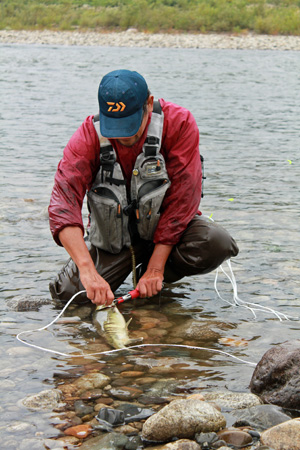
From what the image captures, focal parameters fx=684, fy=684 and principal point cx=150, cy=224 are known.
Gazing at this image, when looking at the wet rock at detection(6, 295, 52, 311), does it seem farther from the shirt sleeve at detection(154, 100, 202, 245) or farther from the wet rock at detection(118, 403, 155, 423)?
the wet rock at detection(118, 403, 155, 423)

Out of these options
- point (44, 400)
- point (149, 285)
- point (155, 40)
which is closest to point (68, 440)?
point (44, 400)

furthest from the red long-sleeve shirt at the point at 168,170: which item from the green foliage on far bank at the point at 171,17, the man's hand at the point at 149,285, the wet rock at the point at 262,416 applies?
the green foliage on far bank at the point at 171,17

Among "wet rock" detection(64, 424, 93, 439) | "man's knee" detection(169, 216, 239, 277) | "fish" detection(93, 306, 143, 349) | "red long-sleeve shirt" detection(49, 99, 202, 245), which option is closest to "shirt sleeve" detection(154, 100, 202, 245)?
"red long-sleeve shirt" detection(49, 99, 202, 245)

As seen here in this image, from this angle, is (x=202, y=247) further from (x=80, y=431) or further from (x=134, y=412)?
(x=80, y=431)

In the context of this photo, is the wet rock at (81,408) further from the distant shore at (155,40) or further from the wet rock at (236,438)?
the distant shore at (155,40)

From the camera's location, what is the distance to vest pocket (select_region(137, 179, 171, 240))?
467cm

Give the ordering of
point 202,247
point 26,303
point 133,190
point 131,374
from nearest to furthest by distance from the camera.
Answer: point 131,374 < point 133,190 < point 202,247 < point 26,303

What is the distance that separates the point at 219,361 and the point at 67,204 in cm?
140

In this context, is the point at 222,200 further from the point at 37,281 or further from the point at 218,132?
the point at 218,132

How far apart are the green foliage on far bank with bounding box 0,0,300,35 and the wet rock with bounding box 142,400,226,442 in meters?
52.5

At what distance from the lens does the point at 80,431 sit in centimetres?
331

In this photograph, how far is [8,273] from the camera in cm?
584

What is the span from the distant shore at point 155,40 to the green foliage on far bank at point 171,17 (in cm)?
165

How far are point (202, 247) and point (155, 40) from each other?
46524mm
